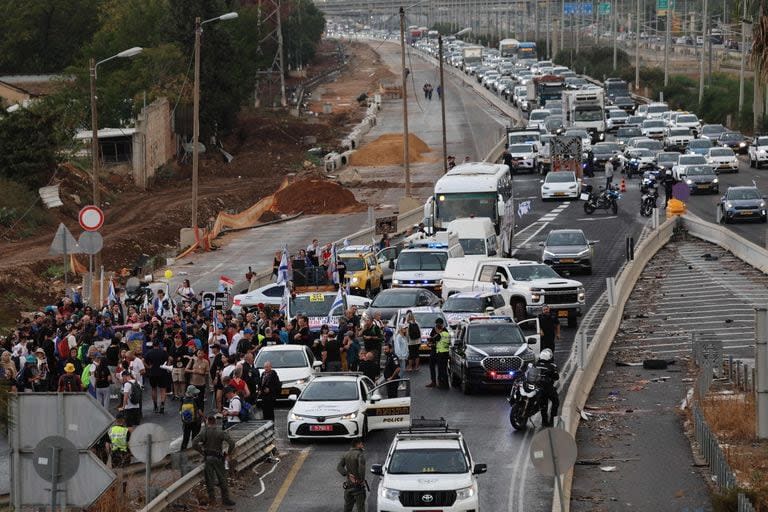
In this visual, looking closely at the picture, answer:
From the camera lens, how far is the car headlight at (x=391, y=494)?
20422 mm

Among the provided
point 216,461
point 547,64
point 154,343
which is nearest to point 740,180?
point 154,343

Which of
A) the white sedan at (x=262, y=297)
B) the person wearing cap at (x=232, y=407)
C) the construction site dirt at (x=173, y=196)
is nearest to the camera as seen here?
the person wearing cap at (x=232, y=407)

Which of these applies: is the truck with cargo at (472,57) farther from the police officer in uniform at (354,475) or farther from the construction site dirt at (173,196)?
the police officer in uniform at (354,475)

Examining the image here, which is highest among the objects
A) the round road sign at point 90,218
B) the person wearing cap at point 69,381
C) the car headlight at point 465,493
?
the round road sign at point 90,218

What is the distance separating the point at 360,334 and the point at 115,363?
5.94m

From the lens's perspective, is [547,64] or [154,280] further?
[547,64]

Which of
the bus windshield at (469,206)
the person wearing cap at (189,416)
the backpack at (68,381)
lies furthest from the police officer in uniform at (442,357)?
the bus windshield at (469,206)

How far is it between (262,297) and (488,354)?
12.2 m

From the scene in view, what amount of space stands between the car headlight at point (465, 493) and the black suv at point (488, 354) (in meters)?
9.54

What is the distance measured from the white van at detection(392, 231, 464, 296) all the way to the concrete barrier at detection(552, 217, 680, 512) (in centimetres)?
502

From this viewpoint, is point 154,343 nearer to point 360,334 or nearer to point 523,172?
point 360,334

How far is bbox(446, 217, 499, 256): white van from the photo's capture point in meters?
47.1

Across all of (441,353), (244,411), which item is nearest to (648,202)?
(441,353)

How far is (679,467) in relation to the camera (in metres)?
25.6
